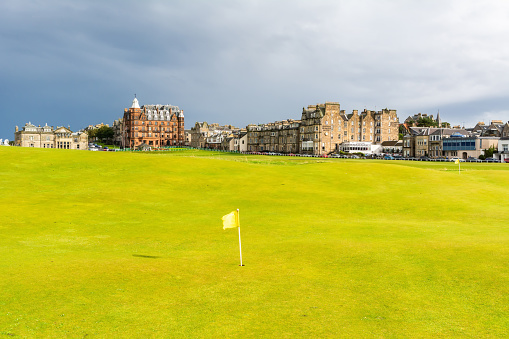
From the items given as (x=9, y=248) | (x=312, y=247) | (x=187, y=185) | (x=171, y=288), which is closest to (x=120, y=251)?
(x=9, y=248)

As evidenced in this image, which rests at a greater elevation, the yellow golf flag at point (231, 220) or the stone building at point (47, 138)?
the stone building at point (47, 138)

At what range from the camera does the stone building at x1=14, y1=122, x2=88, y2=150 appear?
174 m


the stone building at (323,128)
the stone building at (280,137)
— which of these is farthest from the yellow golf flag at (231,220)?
the stone building at (280,137)

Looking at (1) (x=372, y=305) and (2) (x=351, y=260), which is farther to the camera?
(2) (x=351, y=260)

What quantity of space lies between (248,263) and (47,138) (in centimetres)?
18609

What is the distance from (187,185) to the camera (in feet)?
136

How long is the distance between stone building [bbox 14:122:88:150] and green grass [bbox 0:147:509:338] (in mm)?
152002

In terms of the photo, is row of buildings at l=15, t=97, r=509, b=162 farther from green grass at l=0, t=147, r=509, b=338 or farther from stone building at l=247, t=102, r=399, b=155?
green grass at l=0, t=147, r=509, b=338

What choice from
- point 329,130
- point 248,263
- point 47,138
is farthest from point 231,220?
point 47,138

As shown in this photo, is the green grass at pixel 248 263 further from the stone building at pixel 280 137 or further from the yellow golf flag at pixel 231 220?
the stone building at pixel 280 137

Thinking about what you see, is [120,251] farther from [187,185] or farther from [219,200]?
[187,185]

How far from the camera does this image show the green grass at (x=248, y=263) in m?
10.7

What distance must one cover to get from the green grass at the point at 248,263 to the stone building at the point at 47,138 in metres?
152

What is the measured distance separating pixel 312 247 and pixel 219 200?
17070 mm
